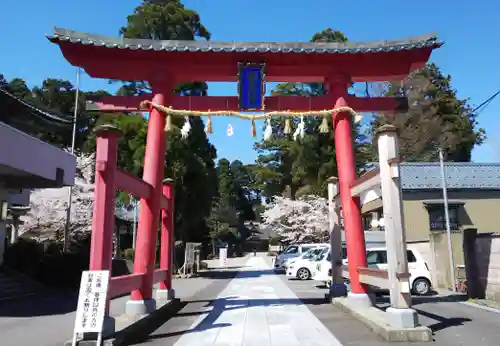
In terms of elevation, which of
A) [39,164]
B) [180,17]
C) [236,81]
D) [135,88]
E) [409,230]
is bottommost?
[409,230]

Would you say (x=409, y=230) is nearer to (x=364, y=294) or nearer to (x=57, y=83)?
(x=364, y=294)

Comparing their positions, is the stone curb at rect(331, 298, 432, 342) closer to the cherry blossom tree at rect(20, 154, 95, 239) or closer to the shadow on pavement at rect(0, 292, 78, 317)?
the shadow on pavement at rect(0, 292, 78, 317)

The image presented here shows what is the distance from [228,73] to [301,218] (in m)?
27.0

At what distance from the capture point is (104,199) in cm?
740

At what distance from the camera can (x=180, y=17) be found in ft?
85.5

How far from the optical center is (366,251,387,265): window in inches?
572

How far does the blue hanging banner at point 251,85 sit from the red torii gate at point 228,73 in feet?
0.74

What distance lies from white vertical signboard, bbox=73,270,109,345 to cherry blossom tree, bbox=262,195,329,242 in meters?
29.2

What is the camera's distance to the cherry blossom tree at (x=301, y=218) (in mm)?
35344

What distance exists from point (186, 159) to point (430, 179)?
1349cm

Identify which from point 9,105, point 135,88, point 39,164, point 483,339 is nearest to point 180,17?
point 135,88

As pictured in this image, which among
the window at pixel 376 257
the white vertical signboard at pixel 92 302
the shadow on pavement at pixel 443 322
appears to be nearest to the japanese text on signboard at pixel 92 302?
the white vertical signboard at pixel 92 302

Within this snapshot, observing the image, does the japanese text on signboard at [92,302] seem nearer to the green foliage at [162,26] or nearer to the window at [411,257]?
the window at [411,257]

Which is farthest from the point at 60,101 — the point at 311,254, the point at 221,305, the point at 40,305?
the point at 221,305
